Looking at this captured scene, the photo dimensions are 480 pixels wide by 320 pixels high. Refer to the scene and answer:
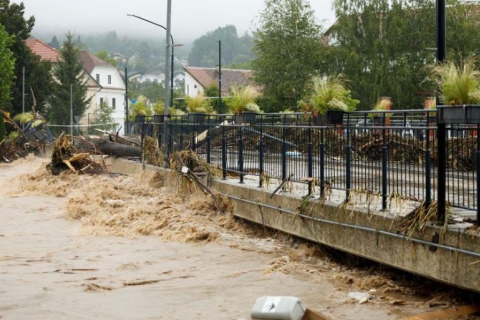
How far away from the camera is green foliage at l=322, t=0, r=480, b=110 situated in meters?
55.5

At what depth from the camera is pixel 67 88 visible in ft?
278

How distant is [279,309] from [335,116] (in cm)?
689

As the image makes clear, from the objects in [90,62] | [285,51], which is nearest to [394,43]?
[285,51]

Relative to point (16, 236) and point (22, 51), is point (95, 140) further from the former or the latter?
point (22, 51)

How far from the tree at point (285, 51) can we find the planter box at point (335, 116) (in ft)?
140

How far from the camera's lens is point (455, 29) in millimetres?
55500

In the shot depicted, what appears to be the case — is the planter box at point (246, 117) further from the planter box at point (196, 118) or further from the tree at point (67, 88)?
the tree at point (67, 88)

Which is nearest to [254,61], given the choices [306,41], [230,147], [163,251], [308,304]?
[306,41]

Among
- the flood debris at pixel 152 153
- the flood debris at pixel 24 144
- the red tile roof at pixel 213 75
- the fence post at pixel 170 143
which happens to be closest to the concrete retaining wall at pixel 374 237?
the fence post at pixel 170 143

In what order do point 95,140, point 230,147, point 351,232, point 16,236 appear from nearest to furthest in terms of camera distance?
point 351,232
point 16,236
point 230,147
point 95,140

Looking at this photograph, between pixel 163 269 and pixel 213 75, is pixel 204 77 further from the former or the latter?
pixel 163 269

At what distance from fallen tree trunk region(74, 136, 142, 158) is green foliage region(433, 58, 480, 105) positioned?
19679 millimetres

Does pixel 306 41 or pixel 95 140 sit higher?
pixel 306 41

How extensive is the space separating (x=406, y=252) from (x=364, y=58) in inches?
1861
